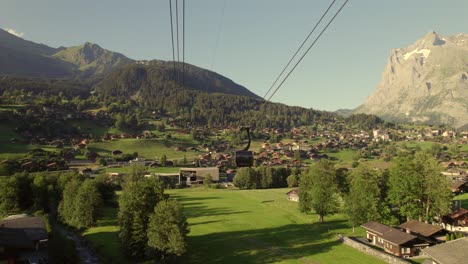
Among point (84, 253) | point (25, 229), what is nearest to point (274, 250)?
point (84, 253)

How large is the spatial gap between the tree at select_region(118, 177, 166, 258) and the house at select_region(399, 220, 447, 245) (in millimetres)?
34056

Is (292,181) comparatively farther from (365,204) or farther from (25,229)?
(25,229)

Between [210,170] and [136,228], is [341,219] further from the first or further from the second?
[210,170]

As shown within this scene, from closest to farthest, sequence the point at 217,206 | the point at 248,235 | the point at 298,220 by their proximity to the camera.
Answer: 1. the point at 248,235
2. the point at 298,220
3. the point at 217,206

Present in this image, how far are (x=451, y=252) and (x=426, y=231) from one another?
1174cm

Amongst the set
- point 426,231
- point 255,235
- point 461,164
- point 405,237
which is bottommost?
point 255,235

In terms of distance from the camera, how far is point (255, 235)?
2351 inches

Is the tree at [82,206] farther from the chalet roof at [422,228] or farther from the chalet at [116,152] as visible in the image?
the chalet at [116,152]

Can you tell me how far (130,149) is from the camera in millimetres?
185000

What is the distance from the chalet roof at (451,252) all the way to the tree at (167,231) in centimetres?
2708

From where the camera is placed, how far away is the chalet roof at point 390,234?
48500 mm

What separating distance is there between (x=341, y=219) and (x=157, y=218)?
40246 millimetres

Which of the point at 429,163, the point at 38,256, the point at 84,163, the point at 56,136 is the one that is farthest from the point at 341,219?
the point at 56,136

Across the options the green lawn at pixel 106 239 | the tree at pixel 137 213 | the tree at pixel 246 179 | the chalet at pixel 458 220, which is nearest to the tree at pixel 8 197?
the green lawn at pixel 106 239
